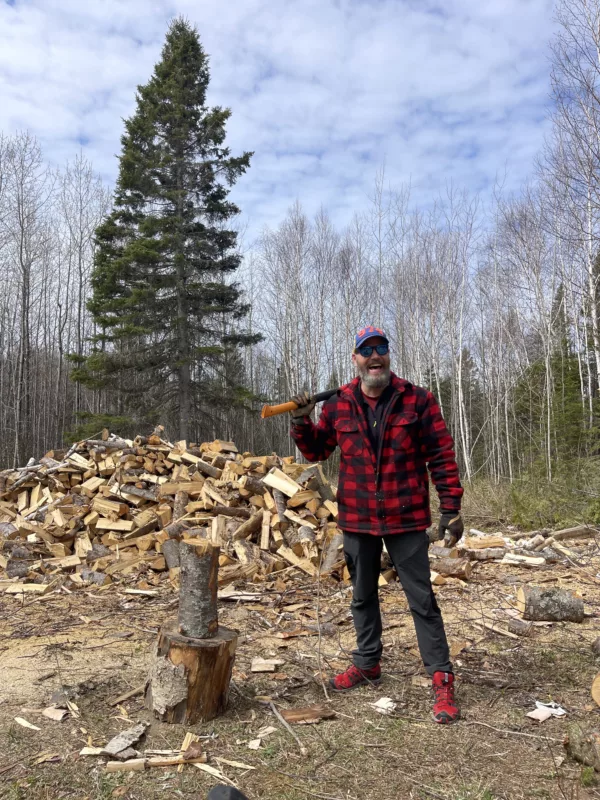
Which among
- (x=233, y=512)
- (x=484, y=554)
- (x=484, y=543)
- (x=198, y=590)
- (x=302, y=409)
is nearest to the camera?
(x=198, y=590)

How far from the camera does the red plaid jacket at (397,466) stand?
336 cm

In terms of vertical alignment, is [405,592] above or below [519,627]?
above

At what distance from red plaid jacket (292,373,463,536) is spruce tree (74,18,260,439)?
45.0 feet

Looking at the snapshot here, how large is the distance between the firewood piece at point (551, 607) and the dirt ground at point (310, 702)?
4.3 inches

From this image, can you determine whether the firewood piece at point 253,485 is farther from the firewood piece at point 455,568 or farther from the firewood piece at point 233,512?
the firewood piece at point 455,568

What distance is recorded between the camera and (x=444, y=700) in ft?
10.5

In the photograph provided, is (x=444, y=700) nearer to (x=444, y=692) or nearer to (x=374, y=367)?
(x=444, y=692)

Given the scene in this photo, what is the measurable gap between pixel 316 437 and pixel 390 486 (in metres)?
0.58

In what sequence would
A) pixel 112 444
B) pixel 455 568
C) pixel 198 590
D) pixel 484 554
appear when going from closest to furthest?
pixel 198 590 < pixel 455 568 < pixel 484 554 < pixel 112 444

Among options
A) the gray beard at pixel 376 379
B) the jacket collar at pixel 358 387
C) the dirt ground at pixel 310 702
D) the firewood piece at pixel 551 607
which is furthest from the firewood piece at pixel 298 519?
the gray beard at pixel 376 379

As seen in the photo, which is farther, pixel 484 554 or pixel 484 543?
pixel 484 543

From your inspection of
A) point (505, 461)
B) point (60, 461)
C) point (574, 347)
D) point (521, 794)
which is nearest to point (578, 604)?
point (521, 794)

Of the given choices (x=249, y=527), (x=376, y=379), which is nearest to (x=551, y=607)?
(x=376, y=379)

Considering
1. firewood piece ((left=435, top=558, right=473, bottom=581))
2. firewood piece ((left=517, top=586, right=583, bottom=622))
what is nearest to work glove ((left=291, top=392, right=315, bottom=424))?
firewood piece ((left=517, top=586, right=583, bottom=622))
